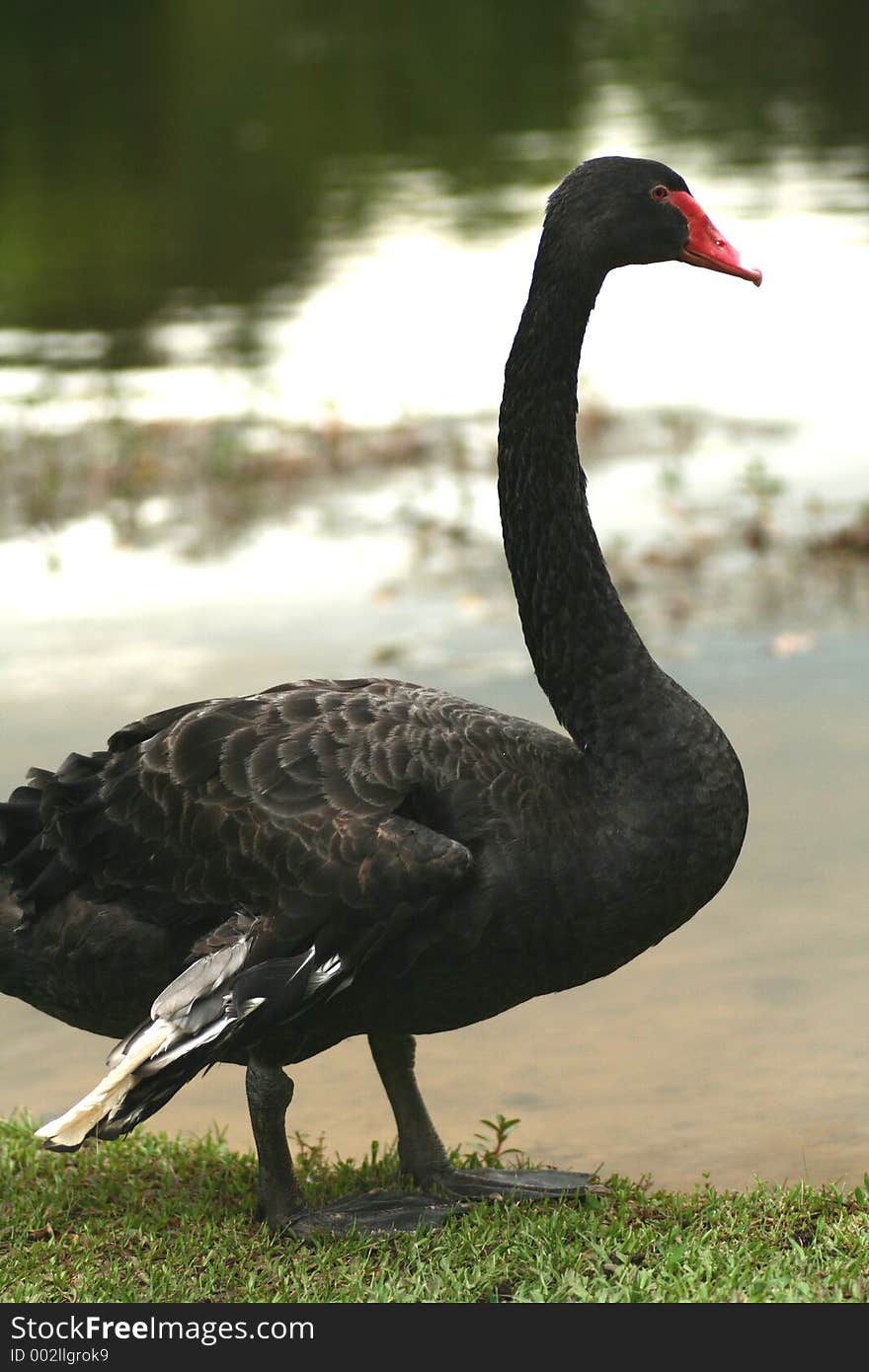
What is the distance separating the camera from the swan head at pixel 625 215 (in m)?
3.88

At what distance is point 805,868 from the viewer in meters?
5.49

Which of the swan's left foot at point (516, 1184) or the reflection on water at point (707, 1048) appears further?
the reflection on water at point (707, 1048)

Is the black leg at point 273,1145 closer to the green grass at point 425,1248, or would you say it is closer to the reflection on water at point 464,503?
the green grass at point 425,1248

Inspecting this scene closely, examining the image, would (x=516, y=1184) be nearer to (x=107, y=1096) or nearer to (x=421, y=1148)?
(x=421, y=1148)

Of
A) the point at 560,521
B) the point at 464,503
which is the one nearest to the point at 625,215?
the point at 560,521

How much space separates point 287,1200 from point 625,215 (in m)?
2.05

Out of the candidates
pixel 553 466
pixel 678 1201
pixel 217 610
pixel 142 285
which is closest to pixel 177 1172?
pixel 678 1201

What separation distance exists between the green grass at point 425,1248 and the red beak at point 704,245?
1.86m

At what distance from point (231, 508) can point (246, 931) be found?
5.37 metres

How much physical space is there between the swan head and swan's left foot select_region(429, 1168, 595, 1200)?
1.84 meters

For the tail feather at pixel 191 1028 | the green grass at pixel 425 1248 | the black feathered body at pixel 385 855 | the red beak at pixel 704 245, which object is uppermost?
the red beak at pixel 704 245

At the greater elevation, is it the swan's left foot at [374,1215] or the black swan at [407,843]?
the black swan at [407,843]

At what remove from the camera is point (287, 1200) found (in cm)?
388

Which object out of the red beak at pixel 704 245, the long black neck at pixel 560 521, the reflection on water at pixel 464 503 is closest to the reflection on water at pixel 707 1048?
the reflection on water at pixel 464 503
